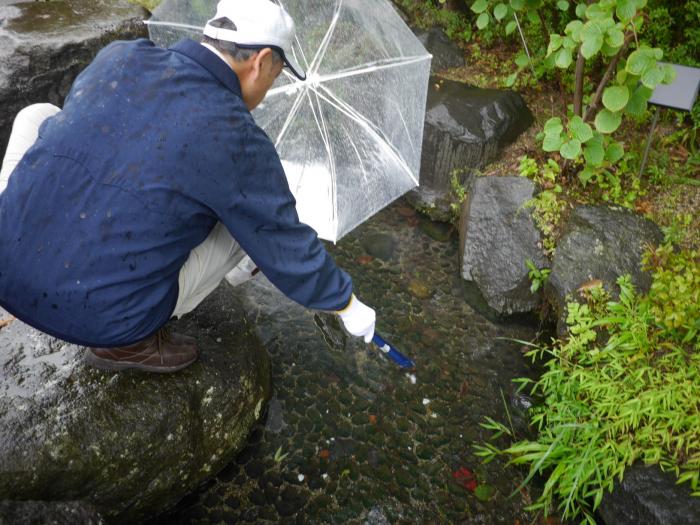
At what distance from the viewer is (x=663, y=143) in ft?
15.6

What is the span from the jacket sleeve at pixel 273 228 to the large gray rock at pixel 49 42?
11.3ft

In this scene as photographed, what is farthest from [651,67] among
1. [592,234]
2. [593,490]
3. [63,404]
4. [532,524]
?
[63,404]

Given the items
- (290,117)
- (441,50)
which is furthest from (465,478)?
(441,50)

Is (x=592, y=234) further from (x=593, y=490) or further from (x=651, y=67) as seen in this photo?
(x=593, y=490)

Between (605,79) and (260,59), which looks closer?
(260,59)

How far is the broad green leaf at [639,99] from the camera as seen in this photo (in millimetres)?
3727

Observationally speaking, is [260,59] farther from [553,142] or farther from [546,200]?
[546,200]

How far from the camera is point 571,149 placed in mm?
3902

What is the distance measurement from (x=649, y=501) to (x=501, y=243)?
213cm

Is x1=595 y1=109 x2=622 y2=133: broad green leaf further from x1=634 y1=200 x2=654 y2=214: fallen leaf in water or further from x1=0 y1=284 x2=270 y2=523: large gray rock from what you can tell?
x1=0 y1=284 x2=270 y2=523: large gray rock

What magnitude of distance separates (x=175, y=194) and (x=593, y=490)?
108 inches

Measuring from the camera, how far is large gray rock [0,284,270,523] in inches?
94.0

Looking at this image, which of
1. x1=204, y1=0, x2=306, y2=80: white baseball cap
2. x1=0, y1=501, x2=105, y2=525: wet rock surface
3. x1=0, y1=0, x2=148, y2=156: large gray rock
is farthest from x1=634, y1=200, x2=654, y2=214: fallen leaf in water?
x1=0, y1=0, x2=148, y2=156: large gray rock

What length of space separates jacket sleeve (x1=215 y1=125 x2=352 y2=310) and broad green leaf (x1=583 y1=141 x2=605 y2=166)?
2.67 metres
